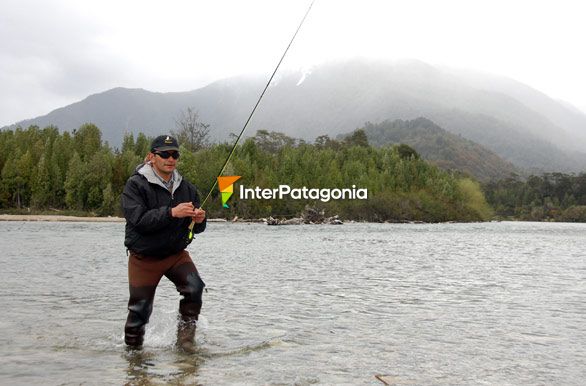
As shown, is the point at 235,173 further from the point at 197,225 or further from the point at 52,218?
the point at 197,225

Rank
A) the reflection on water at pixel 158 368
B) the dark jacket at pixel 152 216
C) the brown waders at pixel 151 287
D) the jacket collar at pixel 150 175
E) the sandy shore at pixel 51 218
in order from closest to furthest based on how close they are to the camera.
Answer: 1. the reflection on water at pixel 158 368
2. the dark jacket at pixel 152 216
3. the jacket collar at pixel 150 175
4. the brown waders at pixel 151 287
5. the sandy shore at pixel 51 218

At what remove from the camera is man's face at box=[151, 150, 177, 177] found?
7.54 metres

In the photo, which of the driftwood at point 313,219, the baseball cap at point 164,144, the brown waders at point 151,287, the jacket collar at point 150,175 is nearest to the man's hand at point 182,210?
the jacket collar at point 150,175

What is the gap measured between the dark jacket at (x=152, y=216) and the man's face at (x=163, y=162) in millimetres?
114

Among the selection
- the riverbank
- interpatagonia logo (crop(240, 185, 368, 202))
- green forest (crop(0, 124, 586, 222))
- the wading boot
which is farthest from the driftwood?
the wading boot

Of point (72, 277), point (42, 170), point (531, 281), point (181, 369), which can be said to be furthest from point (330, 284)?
point (42, 170)

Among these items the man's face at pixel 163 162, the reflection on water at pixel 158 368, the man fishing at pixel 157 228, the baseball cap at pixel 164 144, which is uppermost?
the baseball cap at pixel 164 144

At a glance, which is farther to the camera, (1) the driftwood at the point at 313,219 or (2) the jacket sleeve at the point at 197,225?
(1) the driftwood at the point at 313,219

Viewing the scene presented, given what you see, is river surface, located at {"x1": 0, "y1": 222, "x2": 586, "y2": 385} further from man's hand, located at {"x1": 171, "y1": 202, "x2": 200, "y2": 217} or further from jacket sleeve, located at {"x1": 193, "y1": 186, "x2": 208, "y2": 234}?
man's hand, located at {"x1": 171, "y1": 202, "x2": 200, "y2": 217}

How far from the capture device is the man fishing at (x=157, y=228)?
23.6ft

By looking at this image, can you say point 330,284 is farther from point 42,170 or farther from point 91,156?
point 91,156

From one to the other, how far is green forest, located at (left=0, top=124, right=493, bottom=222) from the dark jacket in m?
88.1

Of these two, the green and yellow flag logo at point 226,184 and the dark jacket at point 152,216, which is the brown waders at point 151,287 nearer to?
the dark jacket at point 152,216

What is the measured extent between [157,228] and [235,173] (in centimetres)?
12111
